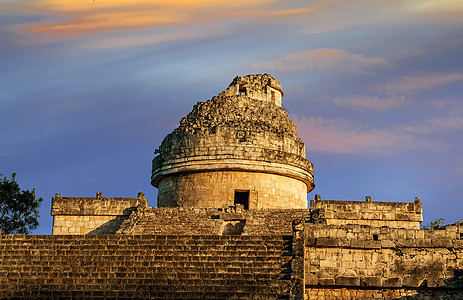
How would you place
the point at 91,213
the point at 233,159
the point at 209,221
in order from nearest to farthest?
1. the point at 209,221
2. the point at 91,213
3. the point at 233,159

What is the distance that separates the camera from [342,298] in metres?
16.5

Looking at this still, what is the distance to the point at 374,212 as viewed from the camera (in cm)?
2264

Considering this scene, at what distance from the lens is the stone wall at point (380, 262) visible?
54.3ft

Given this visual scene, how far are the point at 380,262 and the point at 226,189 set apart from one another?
8.22 meters

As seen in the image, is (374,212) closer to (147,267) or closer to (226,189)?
(226,189)

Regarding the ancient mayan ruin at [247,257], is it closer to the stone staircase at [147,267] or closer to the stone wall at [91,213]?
the stone staircase at [147,267]

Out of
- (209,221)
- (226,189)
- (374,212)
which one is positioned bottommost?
(209,221)

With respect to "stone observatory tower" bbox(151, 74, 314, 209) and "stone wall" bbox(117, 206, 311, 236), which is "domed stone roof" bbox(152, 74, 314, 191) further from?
"stone wall" bbox(117, 206, 311, 236)

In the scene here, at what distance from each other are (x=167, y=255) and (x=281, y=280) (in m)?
3.25

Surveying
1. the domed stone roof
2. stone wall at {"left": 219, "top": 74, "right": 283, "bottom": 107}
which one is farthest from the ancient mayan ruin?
stone wall at {"left": 219, "top": 74, "right": 283, "bottom": 107}

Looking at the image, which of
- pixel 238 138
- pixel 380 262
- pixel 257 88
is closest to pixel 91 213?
pixel 238 138

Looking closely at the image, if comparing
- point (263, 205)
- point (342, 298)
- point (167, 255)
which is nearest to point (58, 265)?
point (167, 255)

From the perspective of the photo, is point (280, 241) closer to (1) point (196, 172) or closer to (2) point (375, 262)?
(2) point (375, 262)

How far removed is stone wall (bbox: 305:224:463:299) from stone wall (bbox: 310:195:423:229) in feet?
16.3
